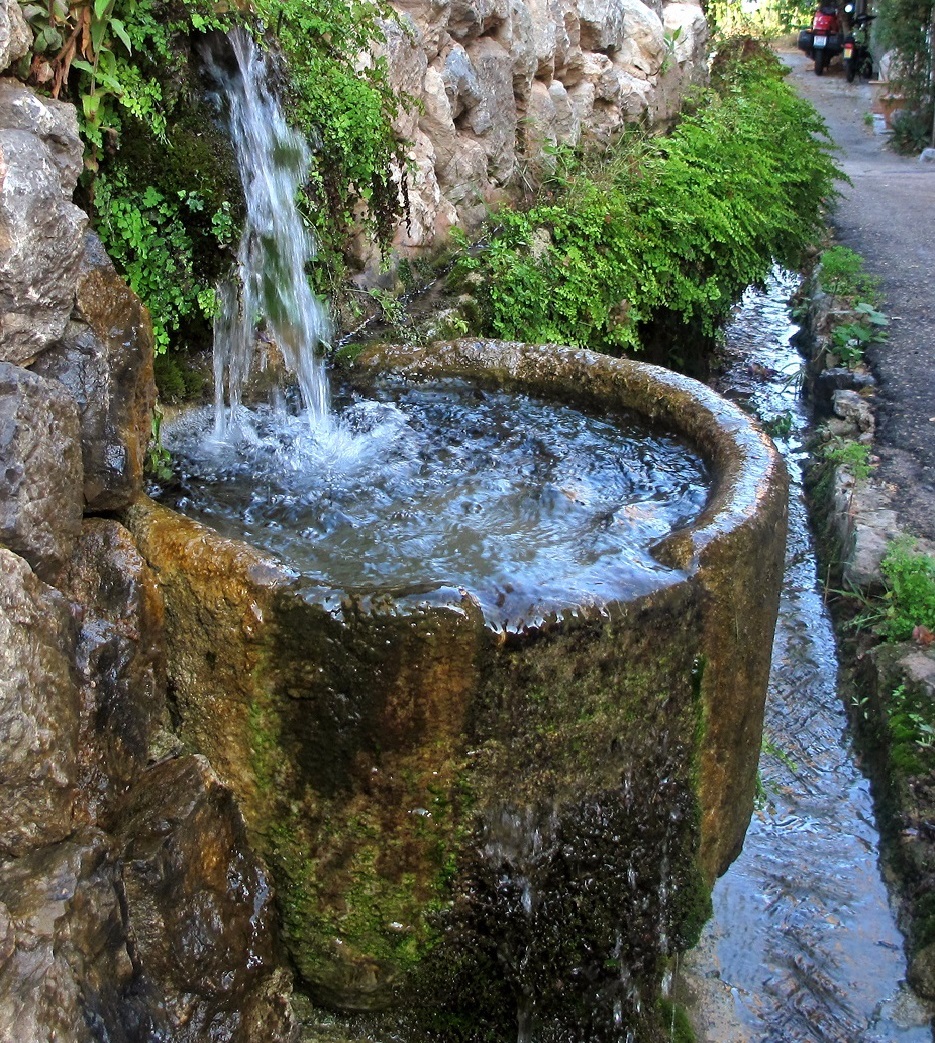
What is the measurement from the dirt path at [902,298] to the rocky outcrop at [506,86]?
2446mm

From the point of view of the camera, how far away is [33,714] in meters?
2.15

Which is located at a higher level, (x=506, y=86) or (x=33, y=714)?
(x=506, y=86)

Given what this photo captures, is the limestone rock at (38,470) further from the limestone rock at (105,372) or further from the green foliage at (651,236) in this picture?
the green foliage at (651,236)

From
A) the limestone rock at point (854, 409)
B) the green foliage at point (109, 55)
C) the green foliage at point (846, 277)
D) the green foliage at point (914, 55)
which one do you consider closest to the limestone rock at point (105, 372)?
the green foliage at point (109, 55)

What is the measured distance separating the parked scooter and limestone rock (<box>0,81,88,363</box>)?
25569 millimetres

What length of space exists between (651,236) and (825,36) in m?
22.8

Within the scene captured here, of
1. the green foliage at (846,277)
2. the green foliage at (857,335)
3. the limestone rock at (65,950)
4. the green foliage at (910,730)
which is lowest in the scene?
the green foliage at (910,730)

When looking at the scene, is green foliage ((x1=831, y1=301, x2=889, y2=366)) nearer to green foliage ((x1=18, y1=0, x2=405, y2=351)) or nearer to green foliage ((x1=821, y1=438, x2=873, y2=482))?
green foliage ((x1=821, y1=438, x2=873, y2=482))

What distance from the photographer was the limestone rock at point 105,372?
263 cm

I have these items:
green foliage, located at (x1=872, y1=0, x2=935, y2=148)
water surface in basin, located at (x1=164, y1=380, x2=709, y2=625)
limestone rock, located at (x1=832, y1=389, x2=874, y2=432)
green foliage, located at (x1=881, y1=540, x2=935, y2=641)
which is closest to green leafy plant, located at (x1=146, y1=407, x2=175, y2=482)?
water surface in basin, located at (x1=164, y1=380, x2=709, y2=625)

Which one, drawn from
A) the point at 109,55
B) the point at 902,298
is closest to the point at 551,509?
the point at 109,55

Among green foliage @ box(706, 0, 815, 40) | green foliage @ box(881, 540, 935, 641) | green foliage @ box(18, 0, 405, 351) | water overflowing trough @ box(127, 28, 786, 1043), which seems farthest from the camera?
green foliage @ box(706, 0, 815, 40)

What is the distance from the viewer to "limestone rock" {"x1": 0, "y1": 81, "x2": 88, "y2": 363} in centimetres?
235

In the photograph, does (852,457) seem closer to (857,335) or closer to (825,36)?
(857,335)
